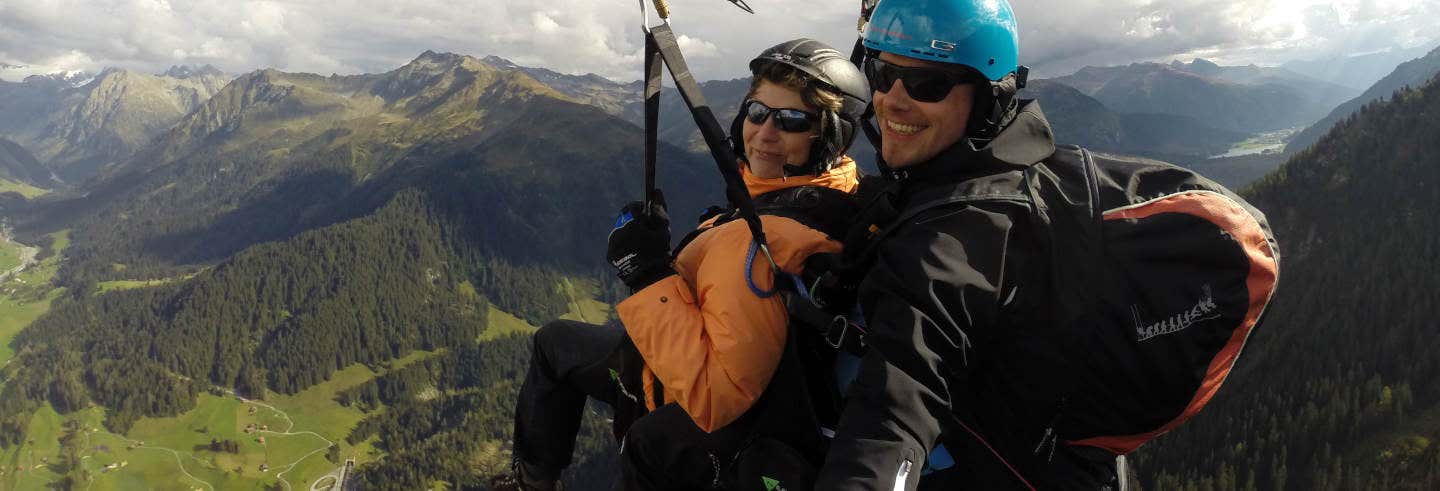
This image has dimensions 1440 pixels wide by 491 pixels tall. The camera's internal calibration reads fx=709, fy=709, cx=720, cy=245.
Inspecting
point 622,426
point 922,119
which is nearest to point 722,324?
point 922,119

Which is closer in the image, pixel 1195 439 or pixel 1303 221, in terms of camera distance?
pixel 1195 439

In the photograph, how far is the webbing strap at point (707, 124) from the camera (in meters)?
5.16

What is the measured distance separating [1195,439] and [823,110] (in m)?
139

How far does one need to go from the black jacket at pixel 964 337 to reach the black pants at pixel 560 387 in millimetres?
4261

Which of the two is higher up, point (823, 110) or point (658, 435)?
point (823, 110)

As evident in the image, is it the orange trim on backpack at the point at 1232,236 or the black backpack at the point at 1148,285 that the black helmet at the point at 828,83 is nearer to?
the black backpack at the point at 1148,285

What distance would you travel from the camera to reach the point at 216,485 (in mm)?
165125

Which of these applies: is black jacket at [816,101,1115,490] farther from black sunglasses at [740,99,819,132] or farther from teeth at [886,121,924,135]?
black sunglasses at [740,99,819,132]

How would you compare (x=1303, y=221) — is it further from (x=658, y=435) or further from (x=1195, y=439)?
(x=658, y=435)

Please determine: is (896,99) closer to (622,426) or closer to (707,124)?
(707,124)

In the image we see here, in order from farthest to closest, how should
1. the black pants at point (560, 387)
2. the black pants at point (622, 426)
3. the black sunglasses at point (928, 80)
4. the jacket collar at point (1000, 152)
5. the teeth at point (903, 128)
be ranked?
the black pants at point (560, 387), the black pants at point (622, 426), the teeth at point (903, 128), the black sunglasses at point (928, 80), the jacket collar at point (1000, 152)

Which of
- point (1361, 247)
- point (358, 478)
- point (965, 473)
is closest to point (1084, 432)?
point (965, 473)

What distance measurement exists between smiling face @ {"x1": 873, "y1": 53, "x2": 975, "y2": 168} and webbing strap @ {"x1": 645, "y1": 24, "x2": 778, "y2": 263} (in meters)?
1.12

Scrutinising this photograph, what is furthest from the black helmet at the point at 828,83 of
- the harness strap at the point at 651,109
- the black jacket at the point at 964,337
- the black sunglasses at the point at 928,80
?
the black jacket at the point at 964,337
